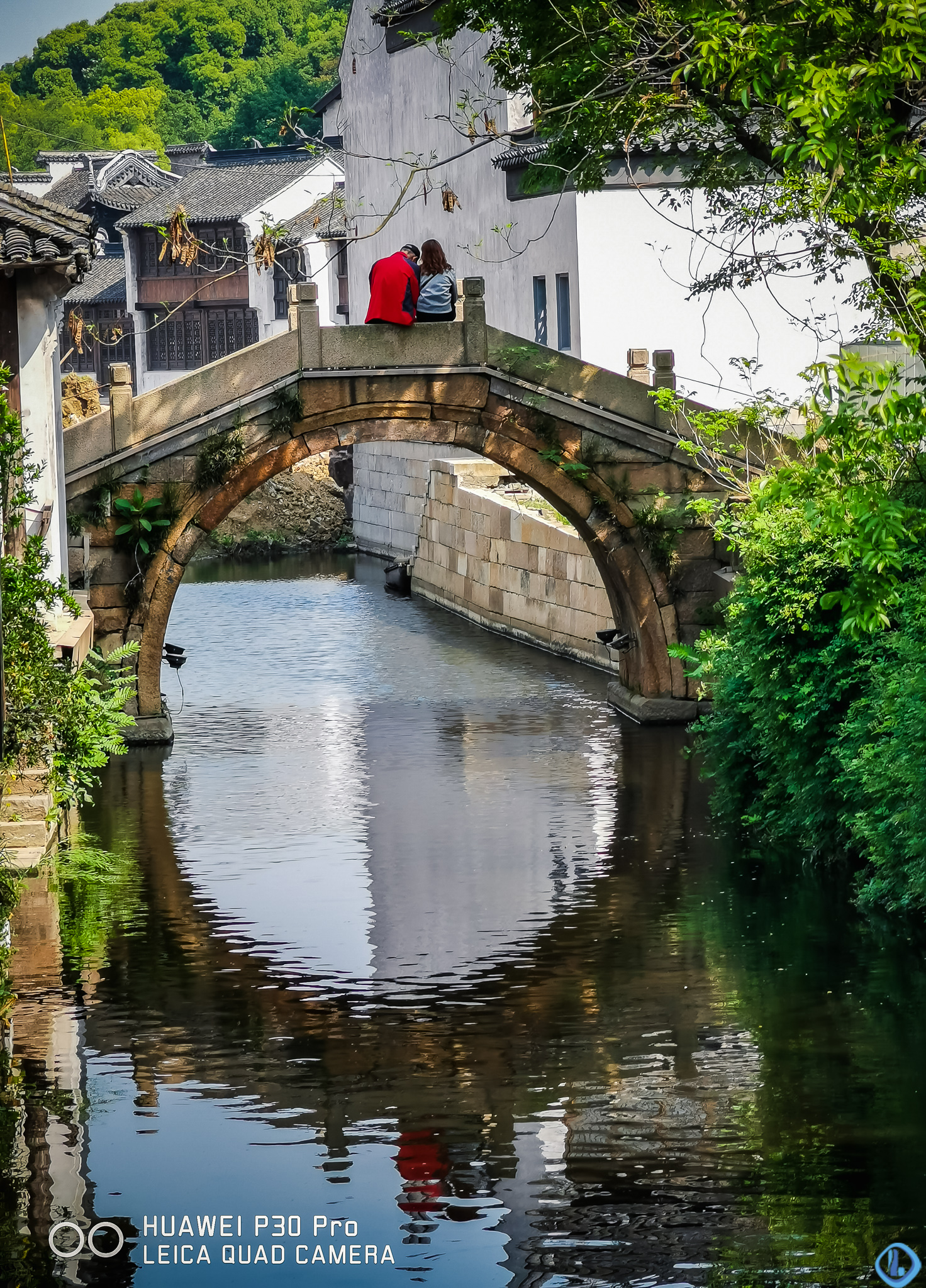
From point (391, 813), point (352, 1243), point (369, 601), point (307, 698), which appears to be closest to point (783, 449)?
point (391, 813)

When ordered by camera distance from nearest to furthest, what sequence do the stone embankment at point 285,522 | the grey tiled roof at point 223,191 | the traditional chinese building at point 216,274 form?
the stone embankment at point 285,522
the traditional chinese building at point 216,274
the grey tiled roof at point 223,191

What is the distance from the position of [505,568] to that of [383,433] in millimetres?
8002

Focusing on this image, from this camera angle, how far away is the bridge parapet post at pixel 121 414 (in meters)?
17.8

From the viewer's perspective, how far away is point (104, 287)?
53.7m

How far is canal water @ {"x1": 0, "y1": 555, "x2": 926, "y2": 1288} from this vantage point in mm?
7297

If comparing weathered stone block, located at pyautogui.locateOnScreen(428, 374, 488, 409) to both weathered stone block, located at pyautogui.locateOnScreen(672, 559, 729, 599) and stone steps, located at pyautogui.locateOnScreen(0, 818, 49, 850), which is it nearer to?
weathered stone block, located at pyautogui.locateOnScreen(672, 559, 729, 599)

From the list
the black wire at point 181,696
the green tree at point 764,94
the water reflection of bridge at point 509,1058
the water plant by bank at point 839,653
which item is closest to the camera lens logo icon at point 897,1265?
the water reflection of bridge at point 509,1058

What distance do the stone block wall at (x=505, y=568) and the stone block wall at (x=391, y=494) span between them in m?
0.75

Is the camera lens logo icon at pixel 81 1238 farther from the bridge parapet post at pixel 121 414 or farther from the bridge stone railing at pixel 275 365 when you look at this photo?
the bridge parapet post at pixel 121 414

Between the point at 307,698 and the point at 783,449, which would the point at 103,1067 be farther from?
the point at 307,698

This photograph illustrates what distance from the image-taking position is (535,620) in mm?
25359

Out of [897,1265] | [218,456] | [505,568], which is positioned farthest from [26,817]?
[505,568]

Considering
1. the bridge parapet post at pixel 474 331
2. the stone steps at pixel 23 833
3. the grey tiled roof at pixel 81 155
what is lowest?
the stone steps at pixel 23 833

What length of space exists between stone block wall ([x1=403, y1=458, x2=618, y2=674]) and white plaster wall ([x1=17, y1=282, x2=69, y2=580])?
28.3ft
